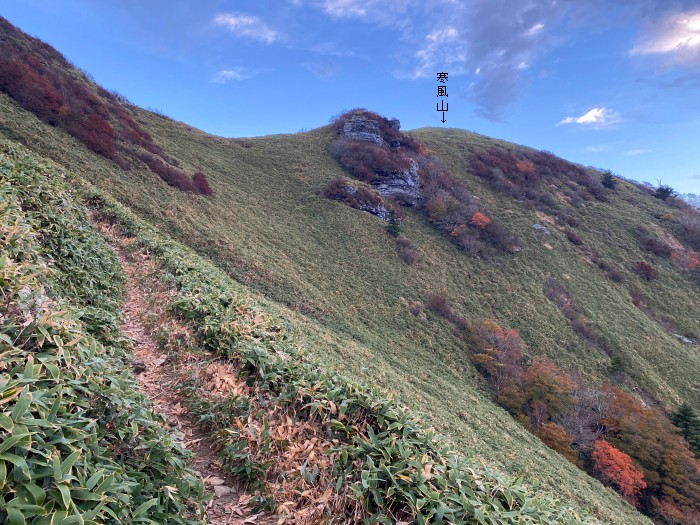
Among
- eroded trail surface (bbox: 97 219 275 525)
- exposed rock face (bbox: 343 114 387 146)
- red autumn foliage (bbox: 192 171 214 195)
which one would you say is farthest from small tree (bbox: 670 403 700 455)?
exposed rock face (bbox: 343 114 387 146)

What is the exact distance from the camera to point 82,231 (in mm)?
10281

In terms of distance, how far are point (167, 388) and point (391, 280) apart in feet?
90.6

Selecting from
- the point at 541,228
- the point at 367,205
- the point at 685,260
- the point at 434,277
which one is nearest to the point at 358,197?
the point at 367,205

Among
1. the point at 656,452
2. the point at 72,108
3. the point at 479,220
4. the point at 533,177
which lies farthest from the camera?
the point at 533,177

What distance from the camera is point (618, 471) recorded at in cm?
2141

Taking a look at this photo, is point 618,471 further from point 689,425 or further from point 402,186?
point 402,186

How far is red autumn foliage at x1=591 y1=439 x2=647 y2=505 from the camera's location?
21019 mm

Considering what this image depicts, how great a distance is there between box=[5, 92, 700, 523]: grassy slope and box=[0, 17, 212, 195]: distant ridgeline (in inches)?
72.9

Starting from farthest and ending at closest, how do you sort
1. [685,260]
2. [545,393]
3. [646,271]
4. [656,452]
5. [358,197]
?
[685,260]
[646,271]
[358,197]
[545,393]
[656,452]

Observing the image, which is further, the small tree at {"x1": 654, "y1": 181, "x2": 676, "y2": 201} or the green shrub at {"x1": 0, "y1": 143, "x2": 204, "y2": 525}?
the small tree at {"x1": 654, "y1": 181, "x2": 676, "y2": 201}

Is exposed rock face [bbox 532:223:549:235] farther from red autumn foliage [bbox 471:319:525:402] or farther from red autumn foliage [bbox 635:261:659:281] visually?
red autumn foliage [bbox 471:319:525:402]

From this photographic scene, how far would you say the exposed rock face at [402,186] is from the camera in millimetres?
49125

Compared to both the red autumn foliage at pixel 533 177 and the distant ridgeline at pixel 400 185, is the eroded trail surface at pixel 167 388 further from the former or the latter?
the red autumn foliage at pixel 533 177

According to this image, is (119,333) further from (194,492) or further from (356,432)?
(356,432)
